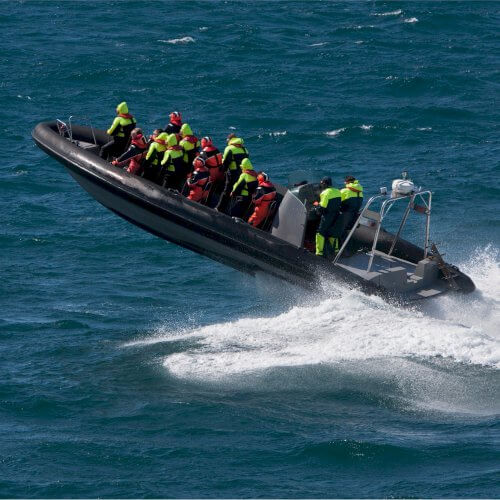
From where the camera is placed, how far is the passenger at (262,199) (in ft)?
70.9

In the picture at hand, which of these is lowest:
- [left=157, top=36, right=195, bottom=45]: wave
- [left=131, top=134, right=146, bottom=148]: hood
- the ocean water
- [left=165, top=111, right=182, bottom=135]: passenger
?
the ocean water

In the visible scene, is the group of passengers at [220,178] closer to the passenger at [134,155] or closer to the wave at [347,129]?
the passenger at [134,155]

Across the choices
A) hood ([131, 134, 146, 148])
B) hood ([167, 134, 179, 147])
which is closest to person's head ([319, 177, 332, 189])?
hood ([167, 134, 179, 147])

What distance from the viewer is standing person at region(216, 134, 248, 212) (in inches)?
876

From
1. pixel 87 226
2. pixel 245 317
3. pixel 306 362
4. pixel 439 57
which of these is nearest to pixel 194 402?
pixel 306 362

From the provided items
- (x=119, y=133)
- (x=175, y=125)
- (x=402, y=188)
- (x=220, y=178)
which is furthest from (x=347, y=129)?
(x=402, y=188)

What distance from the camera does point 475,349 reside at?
19859mm

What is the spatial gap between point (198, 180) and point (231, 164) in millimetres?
747

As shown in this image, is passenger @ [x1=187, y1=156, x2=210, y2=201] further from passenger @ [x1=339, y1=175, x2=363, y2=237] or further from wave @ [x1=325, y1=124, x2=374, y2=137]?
wave @ [x1=325, y1=124, x2=374, y2=137]

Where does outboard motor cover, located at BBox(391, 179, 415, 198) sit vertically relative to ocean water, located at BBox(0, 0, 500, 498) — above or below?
above

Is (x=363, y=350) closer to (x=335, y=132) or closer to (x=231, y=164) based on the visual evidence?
(x=231, y=164)

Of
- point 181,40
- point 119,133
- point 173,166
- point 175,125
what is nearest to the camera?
point 173,166

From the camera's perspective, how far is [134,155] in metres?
23.0

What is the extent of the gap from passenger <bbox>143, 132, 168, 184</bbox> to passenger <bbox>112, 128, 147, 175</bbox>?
0.54 ft
